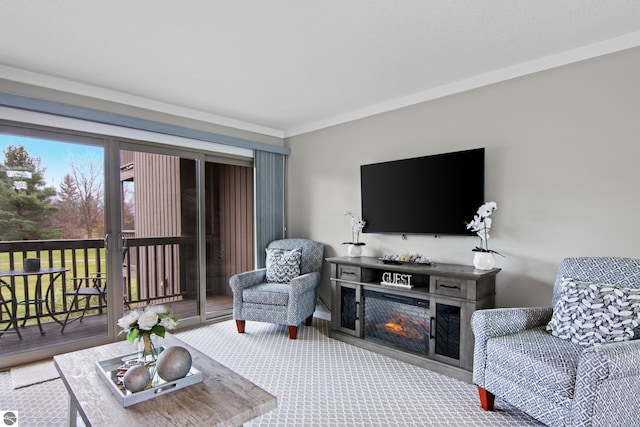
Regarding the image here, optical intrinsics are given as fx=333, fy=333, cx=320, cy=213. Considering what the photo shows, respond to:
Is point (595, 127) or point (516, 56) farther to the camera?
point (516, 56)

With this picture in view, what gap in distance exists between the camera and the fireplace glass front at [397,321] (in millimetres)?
2861

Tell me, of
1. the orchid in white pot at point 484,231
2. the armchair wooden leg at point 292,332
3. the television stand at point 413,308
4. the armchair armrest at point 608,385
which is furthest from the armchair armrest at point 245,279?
the armchair armrest at point 608,385

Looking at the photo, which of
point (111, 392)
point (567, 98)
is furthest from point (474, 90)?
point (111, 392)

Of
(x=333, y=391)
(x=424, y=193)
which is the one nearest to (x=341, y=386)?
(x=333, y=391)

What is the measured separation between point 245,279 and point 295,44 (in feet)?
7.97

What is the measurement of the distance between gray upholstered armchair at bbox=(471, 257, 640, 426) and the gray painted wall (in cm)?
33

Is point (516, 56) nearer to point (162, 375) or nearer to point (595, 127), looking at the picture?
point (595, 127)

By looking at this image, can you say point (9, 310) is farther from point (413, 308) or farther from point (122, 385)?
point (413, 308)

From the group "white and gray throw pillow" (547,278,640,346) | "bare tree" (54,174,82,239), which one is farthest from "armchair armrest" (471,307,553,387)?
"bare tree" (54,174,82,239)

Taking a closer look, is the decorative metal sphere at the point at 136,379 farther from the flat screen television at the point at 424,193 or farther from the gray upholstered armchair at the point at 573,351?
the flat screen television at the point at 424,193

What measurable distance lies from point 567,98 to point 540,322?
1.68 m

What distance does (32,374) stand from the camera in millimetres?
2672

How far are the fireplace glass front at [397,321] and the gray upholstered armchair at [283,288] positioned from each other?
699mm

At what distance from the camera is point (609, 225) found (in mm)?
2367
